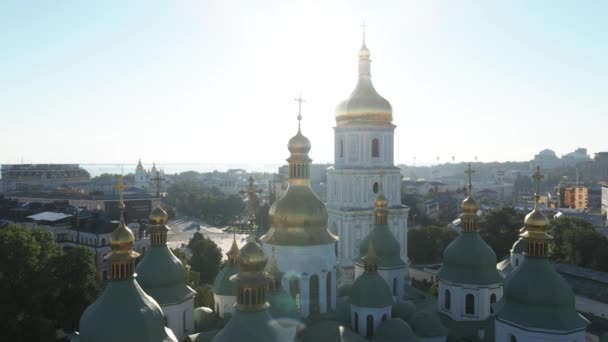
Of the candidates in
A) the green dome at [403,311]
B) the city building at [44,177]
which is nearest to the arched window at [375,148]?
the green dome at [403,311]

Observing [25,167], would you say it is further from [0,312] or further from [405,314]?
[405,314]

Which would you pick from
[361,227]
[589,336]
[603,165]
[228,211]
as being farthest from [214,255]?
[603,165]

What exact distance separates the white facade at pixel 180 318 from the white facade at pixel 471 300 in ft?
39.2

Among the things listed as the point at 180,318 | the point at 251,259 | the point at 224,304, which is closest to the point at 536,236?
the point at 251,259

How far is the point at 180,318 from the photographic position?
65.0 feet

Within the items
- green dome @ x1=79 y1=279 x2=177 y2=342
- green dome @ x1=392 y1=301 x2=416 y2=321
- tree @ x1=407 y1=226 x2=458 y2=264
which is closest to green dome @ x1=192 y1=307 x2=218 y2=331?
green dome @ x1=79 y1=279 x2=177 y2=342

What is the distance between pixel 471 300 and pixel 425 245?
1004 inches

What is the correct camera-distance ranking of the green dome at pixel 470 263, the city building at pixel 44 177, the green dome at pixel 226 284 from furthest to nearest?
the city building at pixel 44 177
the green dome at pixel 470 263
the green dome at pixel 226 284

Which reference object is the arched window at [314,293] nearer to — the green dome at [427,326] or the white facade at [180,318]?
the green dome at [427,326]

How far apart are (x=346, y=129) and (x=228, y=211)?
6411 cm

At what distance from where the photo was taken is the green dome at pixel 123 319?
12672mm

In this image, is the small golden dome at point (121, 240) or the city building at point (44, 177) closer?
the small golden dome at point (121, 240)

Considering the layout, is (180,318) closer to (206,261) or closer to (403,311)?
(403,311)

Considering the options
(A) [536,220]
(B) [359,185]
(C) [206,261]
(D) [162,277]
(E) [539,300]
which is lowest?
(C) [206,261]
